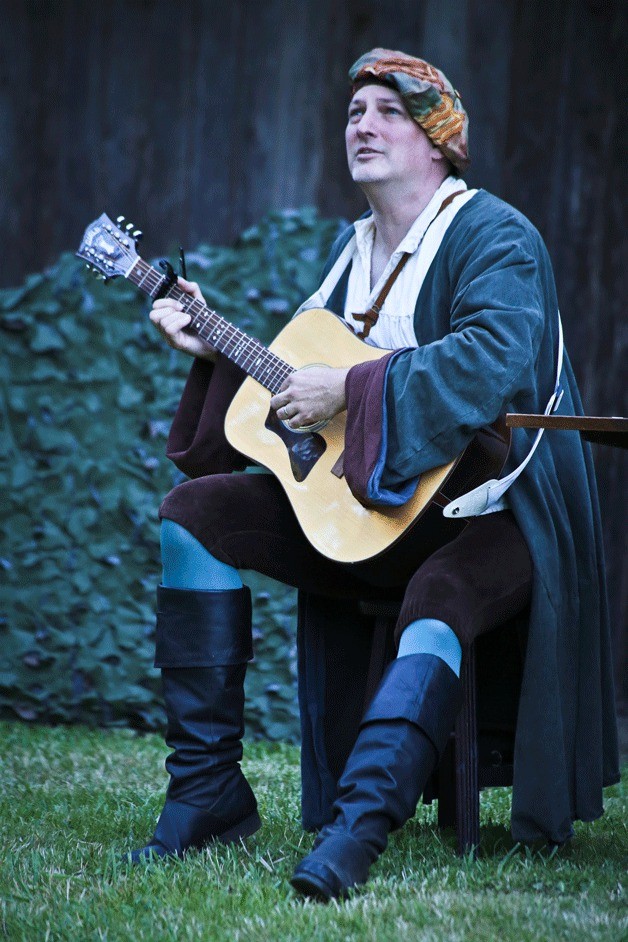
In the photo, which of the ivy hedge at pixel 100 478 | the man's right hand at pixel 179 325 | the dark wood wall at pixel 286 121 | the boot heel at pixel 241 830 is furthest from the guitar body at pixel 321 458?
the dark wood wall at pixel 286 121

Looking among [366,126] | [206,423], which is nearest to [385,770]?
[206,423]

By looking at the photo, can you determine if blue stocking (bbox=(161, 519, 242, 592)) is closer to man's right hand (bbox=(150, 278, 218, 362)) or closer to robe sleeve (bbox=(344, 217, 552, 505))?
robe sleeve (bbox=(344, 217, 552, 505))

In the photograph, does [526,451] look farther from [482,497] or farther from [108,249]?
[108,249]

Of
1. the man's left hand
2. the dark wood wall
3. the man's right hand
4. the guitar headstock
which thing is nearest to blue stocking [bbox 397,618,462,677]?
the man's left hand

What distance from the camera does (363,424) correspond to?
2.37 m

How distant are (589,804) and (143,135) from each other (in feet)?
10.0

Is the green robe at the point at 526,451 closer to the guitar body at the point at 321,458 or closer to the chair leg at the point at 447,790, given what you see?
the guitar body at the point at 321,458

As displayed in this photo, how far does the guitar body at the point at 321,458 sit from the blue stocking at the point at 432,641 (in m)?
0.19

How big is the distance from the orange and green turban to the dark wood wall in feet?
5.56

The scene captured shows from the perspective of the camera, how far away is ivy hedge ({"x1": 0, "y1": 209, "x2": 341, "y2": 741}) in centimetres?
438

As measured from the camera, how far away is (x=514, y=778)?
7.83 feet

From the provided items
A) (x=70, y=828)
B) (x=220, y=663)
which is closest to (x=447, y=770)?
(x=220, y=663)

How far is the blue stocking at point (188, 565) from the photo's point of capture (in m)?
2.46

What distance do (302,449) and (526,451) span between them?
0.47 metres
